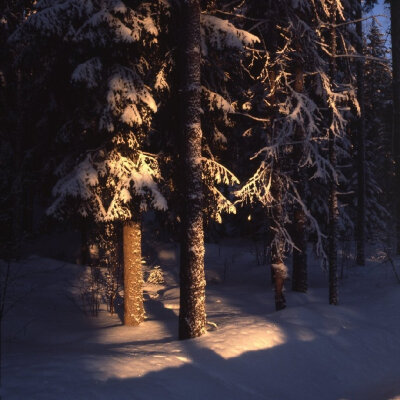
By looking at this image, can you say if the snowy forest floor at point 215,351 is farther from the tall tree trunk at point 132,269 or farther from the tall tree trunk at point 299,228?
the tall tree trunk at point 299,228

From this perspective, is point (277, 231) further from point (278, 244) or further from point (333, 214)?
point (333, 214)

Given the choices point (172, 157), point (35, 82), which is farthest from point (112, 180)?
point (35, 82)

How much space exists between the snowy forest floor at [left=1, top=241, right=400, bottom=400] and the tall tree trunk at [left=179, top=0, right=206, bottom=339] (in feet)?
1.90

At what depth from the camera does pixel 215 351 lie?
7.97 metres

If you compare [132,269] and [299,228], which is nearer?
[132,269]

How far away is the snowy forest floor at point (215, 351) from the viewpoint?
20.2 feet

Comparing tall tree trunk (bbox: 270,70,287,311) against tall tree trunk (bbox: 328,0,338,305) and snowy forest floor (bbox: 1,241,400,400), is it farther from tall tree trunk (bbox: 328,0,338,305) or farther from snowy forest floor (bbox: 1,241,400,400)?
tall tree trunk (bbox: 328,0,338,305)

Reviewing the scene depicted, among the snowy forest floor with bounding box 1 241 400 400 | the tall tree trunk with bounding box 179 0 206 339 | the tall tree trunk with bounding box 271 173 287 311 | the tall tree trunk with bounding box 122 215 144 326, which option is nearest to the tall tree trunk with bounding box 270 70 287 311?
the tall tree trunk with bounding box 271 173 287 311

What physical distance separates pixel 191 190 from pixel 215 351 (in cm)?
309

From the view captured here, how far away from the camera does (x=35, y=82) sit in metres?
10.5

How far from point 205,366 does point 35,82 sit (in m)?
7.56

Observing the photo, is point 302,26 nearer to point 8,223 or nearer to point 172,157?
point 172,157

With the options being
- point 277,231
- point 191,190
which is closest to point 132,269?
point 191,190

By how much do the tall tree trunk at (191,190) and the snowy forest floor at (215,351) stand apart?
1.90 ft
